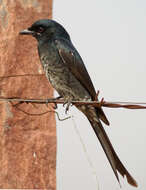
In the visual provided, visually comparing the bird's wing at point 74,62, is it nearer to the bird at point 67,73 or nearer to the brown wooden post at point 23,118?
the bird at point 67,73

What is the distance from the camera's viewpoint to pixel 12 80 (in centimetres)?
618

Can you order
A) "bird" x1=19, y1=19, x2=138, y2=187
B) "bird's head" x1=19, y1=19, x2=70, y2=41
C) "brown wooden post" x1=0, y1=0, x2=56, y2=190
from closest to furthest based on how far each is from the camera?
"bird" x1=19, y1=19, x2=138, y2=187
"bird's head" x1=19, y1=19, x2=70, y2=41
"brown wooden post" x1=0, y1=0, x2=56, y2=190

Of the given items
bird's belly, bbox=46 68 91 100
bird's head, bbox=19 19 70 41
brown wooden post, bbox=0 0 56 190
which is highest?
bird's head, bbox=19 19 70 41

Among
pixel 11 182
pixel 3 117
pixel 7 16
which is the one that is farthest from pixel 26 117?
pixel 7 16

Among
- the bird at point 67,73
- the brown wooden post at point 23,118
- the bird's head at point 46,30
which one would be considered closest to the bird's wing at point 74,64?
the bird at point 67,73

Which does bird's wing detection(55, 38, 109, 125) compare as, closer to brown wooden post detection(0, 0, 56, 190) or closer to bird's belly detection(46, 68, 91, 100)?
bird's belly detection(46, 68, 91, 100)

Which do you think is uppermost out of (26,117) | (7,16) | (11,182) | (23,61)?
(7,16)

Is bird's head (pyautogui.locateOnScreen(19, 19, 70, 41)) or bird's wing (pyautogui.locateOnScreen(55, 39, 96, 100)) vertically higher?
bird's head (pyautogui.locateOnScreen(19, 19, 70, 41))

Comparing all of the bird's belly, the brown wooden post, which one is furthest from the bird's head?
the brown wooden post

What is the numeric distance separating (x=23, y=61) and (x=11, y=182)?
53.0 inches

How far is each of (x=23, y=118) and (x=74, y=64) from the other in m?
1.19

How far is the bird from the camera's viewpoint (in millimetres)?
5238

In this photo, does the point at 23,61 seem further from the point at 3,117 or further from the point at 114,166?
the point at 114,166

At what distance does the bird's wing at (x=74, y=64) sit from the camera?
5270mm
